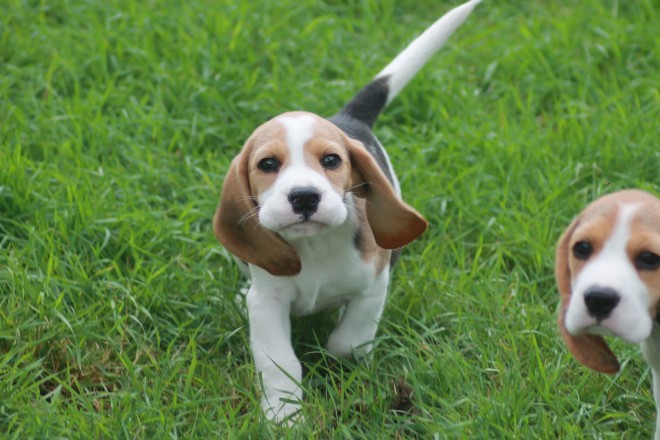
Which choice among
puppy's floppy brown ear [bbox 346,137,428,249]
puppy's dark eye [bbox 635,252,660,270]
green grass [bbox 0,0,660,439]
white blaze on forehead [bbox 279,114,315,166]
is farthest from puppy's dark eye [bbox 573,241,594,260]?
white blaze on forehead [bbox 279,114,315,166]

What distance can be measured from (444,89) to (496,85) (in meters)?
0.44

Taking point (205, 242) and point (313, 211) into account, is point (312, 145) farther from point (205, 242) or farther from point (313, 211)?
point (205, 242)

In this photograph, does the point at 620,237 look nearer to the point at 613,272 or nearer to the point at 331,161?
the point at 613,272

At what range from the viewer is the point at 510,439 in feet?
14.1

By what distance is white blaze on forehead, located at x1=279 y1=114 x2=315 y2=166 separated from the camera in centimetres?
452

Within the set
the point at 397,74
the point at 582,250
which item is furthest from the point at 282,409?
the point at 397,74

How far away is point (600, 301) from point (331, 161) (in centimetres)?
143

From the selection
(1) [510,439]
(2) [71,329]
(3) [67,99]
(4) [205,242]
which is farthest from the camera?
(3) [67,99]

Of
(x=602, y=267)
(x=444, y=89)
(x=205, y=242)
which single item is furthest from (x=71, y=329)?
(x=444, y=89)

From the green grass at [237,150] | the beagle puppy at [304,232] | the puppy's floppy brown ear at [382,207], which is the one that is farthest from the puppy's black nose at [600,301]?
the puppy's floppy brown ear at [382,207]

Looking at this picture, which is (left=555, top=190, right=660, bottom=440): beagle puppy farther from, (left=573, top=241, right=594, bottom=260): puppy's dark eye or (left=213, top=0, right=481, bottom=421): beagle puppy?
(left=213, top=0, right=481, bottom=421): beagle puppy

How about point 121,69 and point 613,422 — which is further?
point 121,69

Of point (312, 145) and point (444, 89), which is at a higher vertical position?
point (312, 145)

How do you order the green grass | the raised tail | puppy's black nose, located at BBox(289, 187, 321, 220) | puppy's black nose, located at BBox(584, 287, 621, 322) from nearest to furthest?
puppy's black nose, located at BBox(584, 287, 621, 322) < puppy's black nose, located at BBox(289, 187, 321, 220) < the green grass < the raised tail
